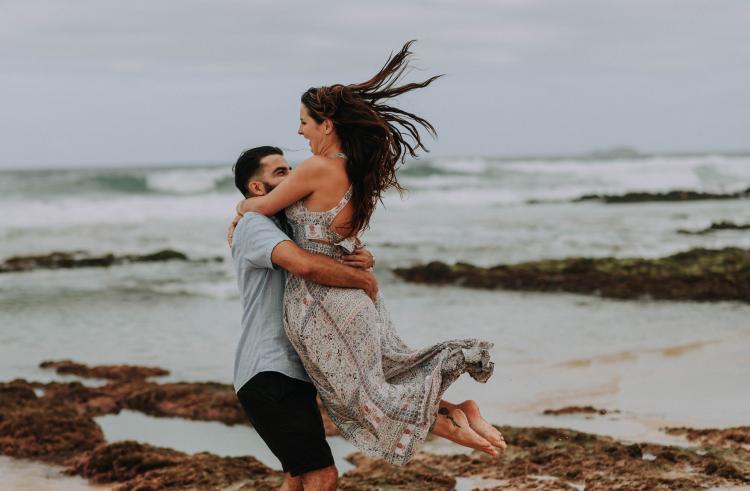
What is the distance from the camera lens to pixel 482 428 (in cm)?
347

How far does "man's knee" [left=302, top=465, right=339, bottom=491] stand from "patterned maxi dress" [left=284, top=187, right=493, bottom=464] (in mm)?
171

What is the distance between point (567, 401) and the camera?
7539 millimetres

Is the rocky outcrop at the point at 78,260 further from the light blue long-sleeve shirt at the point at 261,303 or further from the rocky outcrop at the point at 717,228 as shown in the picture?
the light blue long-sleeve shirt at the point at 261,303

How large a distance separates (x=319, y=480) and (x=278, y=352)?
0.53m

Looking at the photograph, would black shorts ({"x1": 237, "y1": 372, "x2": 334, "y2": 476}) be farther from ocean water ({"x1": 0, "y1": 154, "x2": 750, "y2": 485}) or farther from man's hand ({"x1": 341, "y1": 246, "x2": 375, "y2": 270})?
ocean water ({"x1": 0, "y1": 154, "x2": 750, "y2": 485})

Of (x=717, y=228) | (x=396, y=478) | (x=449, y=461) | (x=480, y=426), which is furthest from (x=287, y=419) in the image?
(x=717, y=228)

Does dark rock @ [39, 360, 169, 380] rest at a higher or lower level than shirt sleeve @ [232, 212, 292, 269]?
lower

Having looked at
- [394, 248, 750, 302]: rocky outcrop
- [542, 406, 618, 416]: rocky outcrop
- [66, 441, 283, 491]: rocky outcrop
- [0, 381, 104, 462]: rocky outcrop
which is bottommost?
[0, 381, 104, 462]: rocky outcrop

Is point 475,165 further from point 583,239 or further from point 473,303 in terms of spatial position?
point 473,303

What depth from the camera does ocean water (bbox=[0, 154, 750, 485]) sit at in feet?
25.5

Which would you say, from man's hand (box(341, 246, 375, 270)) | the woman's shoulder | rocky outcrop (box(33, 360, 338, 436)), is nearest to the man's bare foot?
man's hand (box(341, 246, 375, 270))

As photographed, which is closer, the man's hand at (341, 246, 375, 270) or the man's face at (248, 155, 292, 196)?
the man's hand at (341, 246, 375, 270)

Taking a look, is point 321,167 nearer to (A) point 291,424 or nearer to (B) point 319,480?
(A) point 291,424

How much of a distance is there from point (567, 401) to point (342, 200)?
4649 millimetres
